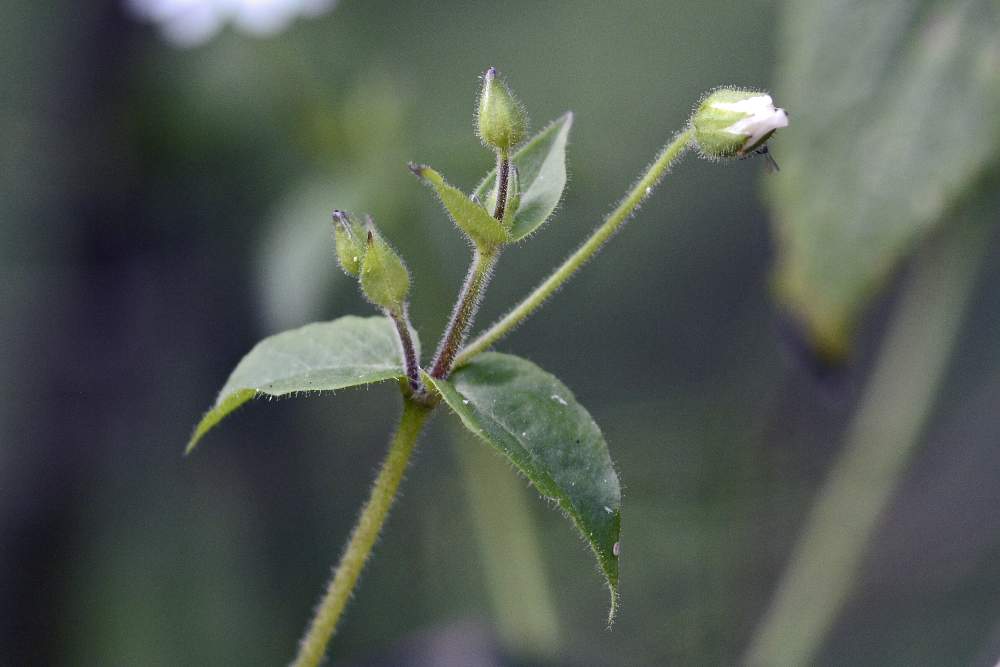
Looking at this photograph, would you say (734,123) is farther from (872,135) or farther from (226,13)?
(226,13)

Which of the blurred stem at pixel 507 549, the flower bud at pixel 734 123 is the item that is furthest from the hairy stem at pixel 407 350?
the blurred stem at pixel 507 549

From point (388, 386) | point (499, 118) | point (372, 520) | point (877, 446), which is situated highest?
point (499, 118)

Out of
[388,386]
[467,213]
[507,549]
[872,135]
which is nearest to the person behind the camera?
[467,213]

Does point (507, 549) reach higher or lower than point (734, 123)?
lower

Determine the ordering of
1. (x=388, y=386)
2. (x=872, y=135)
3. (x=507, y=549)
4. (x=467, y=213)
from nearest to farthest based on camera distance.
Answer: (x=467, y=213) < (x=872, y=135) < (x=507, y=549) < (x=388, y=386)

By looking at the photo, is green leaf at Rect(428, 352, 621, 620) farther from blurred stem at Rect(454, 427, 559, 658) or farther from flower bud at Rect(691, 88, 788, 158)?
blurred stem at Rect(454, 427, 559, 658)

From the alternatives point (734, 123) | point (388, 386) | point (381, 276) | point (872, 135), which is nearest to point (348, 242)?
point (381, 276)

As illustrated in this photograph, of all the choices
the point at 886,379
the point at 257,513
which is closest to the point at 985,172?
the point at 886,379

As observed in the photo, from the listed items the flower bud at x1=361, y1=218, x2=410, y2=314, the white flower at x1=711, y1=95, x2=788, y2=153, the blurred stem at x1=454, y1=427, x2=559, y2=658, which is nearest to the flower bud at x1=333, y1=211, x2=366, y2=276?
the flower bud at x1=361, y1=218, x2=410, y2=314
